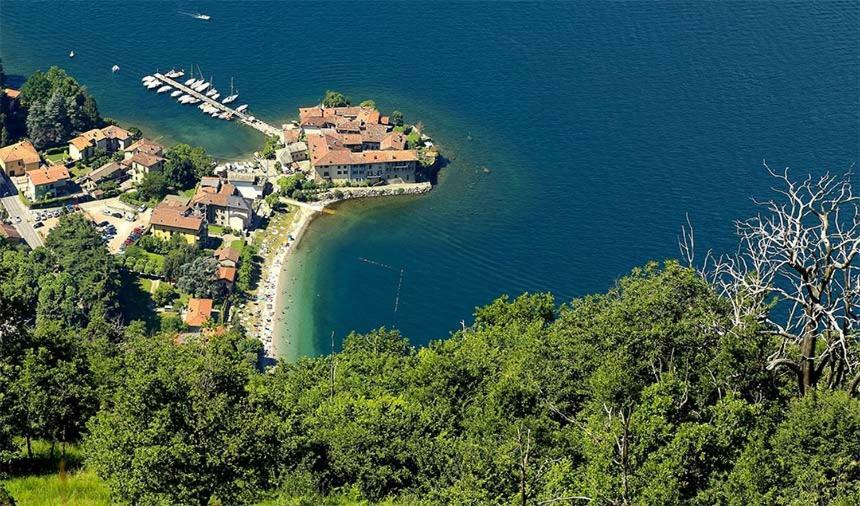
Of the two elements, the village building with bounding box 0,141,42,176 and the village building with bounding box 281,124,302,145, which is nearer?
the village building with bounding box 0,141,42,176

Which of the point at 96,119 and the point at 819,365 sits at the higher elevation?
the point at 96,119

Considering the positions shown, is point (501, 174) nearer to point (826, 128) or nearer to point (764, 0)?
point (826, 128)

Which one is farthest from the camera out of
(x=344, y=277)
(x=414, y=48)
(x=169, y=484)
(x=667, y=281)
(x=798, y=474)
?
(x=414, y=48)

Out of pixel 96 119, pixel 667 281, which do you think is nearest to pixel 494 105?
pixel 96 119

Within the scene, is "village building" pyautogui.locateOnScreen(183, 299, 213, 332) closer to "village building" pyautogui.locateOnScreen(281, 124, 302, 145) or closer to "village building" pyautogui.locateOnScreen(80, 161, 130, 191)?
"village building" pyautogui.locateOnScreen(80, 161, 130, 191)

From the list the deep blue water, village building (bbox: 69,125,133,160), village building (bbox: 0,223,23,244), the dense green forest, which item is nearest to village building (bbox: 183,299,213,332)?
the deep blue water

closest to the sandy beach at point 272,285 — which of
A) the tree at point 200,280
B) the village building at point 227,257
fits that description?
the village building at point 227,257
